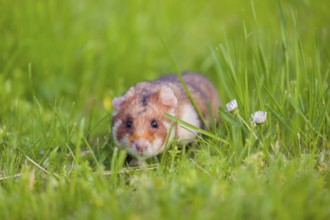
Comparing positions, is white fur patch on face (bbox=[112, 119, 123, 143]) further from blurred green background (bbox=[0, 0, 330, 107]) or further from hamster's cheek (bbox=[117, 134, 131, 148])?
blurred green background (bbox=[0, 0, 330, 107])

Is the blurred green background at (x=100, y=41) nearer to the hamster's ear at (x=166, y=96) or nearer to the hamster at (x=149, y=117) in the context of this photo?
the hamster at (x=149, y=117)

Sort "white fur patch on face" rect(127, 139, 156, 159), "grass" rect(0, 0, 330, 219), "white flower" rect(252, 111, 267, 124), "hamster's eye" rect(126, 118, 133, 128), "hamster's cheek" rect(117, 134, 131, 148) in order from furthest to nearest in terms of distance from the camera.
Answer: "hamster's eye" rect(126, 118, 133, 128)
"hamster's cheek" rect(117, 134, 131, 148)
"white fur patch on face" rect(127, 139, 156, 159)
"white flower" rect(252, 111, 267, 124)
"grass" rect(0, 0, 330, 219)

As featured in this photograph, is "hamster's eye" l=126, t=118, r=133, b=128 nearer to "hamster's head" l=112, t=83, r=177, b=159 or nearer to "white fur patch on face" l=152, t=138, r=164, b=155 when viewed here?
"hamster's head" l=112, t=83, r=177, b=159

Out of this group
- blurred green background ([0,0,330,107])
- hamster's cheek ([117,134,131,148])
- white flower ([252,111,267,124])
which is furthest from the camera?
blurred green background ([0,0,330,107])

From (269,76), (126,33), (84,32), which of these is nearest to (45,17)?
(84,32)

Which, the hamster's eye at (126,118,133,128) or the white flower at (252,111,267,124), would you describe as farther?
the hamster's eye at (126,118,133,128)

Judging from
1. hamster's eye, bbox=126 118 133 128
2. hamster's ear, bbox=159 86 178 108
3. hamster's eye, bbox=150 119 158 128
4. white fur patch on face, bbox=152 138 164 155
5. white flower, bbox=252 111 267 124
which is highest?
hamster's ear, bbox=159 86 178 108

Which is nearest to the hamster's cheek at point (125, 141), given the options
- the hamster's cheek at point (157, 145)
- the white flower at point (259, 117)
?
the hamster's cheek at point (157, 145)

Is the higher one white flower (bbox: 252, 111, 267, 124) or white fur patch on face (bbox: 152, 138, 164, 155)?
white flower (bbox: 252, 111, 267, 124)

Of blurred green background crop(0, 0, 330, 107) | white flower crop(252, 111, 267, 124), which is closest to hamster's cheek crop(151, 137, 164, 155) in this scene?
white flower crop(252, 111, 267, 124)

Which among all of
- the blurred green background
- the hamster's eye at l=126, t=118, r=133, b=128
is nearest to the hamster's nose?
the hamster's eye at l=126, t=118, r=133, b=128
